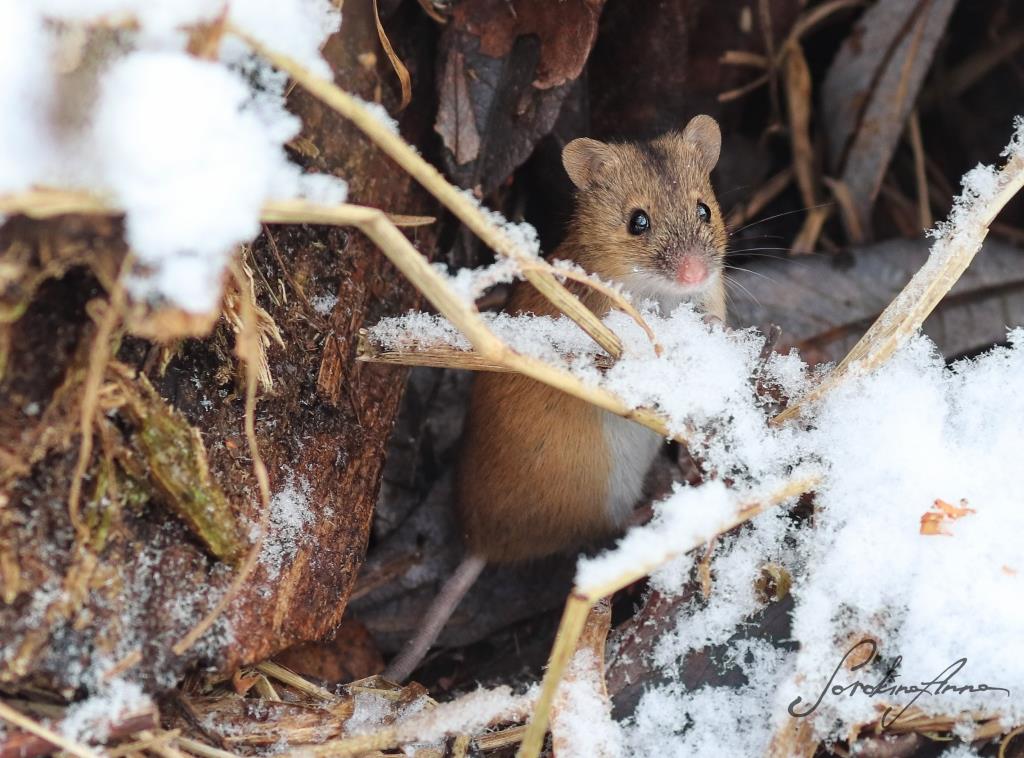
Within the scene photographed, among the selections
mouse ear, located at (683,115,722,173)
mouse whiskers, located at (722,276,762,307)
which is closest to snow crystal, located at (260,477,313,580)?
mouse whiskers, located at (722,276,762,307)

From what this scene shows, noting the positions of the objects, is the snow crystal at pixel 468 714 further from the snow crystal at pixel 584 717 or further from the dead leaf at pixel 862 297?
the dead leaf at pixel 862 297

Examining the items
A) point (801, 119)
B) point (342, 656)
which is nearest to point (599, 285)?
point (342, 656)

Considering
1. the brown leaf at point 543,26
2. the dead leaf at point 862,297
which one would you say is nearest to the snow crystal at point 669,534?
→ the brown leaf at point 543,26

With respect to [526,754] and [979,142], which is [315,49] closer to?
[526,754]

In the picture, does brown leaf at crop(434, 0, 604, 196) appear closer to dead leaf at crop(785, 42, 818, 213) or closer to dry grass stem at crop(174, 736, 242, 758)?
dead leaf at crop(785, 42, 818, 213)

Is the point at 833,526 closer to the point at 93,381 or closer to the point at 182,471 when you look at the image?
the point at 182,471

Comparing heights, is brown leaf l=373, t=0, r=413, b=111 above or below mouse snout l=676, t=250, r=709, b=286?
above

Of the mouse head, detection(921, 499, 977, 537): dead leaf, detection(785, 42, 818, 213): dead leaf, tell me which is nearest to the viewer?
detection(921, 499, 977, 537): dead leaf
